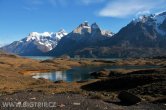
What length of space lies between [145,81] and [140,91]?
12569mm

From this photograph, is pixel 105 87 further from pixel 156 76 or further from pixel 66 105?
pixel 66 105

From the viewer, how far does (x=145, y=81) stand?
219 ft

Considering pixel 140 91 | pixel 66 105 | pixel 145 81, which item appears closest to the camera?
pixel 66 105

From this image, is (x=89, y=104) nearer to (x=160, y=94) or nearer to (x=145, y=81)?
(x=160, y=94)

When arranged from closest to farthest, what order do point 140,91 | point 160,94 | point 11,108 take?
point 11,108, point 160,94, point 140,91

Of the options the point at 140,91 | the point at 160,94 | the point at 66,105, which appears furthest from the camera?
the point at 140,91

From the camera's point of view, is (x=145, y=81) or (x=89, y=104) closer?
(x=89, y=104)

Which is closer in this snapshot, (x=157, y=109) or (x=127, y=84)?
(x=157, y=109)

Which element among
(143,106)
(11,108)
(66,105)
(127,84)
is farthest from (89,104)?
(127,84)

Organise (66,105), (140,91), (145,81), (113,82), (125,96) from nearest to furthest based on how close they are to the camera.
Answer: (66,105), (125,96), (140,91), (145,81), (113,82)

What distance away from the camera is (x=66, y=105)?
38.8 metres

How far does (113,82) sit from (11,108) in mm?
38739

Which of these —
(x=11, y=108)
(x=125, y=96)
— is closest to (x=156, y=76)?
(x=125, y=96)

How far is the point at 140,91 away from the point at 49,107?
2193cm
